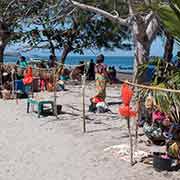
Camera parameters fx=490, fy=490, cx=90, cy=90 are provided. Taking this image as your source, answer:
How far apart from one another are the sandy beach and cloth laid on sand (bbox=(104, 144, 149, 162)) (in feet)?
0.31

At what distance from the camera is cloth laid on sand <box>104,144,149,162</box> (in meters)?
7.22

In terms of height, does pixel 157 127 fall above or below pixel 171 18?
below

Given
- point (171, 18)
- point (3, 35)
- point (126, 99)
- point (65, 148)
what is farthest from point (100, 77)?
point (3, 35)

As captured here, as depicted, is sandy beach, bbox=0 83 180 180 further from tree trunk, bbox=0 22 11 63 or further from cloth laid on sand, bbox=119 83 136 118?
tree trunk, bbox=0 22 11 63

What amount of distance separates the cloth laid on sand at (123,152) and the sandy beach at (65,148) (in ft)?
0.31

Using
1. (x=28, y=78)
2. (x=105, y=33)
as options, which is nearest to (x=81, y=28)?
(x=105, y=33)

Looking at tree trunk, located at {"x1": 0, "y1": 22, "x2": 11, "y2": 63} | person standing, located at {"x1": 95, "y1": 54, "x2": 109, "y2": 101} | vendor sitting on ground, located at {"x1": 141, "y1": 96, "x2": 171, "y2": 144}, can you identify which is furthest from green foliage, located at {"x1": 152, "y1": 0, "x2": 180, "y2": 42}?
tree trunk, located at {"x1": 0, "y1": 22, "x2": 11, "y2": 63}

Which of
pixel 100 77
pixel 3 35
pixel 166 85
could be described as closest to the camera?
pixel 166 85

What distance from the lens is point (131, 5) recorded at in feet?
31.7

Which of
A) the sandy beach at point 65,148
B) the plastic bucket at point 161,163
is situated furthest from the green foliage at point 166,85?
the sandy beach at point 65,148

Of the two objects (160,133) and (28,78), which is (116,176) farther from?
(28,78)

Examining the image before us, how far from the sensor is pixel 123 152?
747 centimetres

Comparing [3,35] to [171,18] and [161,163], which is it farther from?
[171,18]

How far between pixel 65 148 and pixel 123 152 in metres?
1.06
